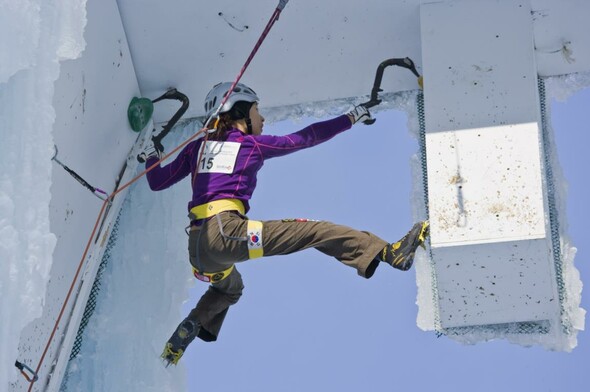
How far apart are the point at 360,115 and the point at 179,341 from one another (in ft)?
4.19

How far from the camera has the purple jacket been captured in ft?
17.2

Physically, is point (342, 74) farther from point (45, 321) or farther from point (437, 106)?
point (45, 321)

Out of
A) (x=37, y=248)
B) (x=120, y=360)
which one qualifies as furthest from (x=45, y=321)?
(x=37, y=248)

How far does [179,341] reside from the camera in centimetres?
561

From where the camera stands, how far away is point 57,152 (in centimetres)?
520

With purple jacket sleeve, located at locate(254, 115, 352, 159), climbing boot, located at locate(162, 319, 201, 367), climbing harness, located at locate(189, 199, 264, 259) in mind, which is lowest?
climbing boot, located at locate(162, 319, 201, 367)

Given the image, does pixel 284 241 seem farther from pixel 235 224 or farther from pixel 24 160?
pixel 24 160

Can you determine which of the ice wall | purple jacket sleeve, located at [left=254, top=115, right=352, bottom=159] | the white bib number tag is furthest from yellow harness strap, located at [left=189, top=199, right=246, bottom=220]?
the ice wall

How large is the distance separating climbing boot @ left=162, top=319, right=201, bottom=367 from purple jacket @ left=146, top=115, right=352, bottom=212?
0.58 metres

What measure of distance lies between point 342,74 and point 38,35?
2.18 metres

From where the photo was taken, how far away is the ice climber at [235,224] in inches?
201

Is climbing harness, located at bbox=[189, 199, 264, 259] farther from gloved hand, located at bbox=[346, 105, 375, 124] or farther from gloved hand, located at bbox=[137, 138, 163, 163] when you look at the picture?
gloved hand, located at bbox=[346, 105, 375, 124]

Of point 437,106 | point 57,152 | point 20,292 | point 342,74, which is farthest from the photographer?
point 342,74

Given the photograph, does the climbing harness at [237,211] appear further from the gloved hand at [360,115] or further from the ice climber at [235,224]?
the gloved hand at [360,115]
